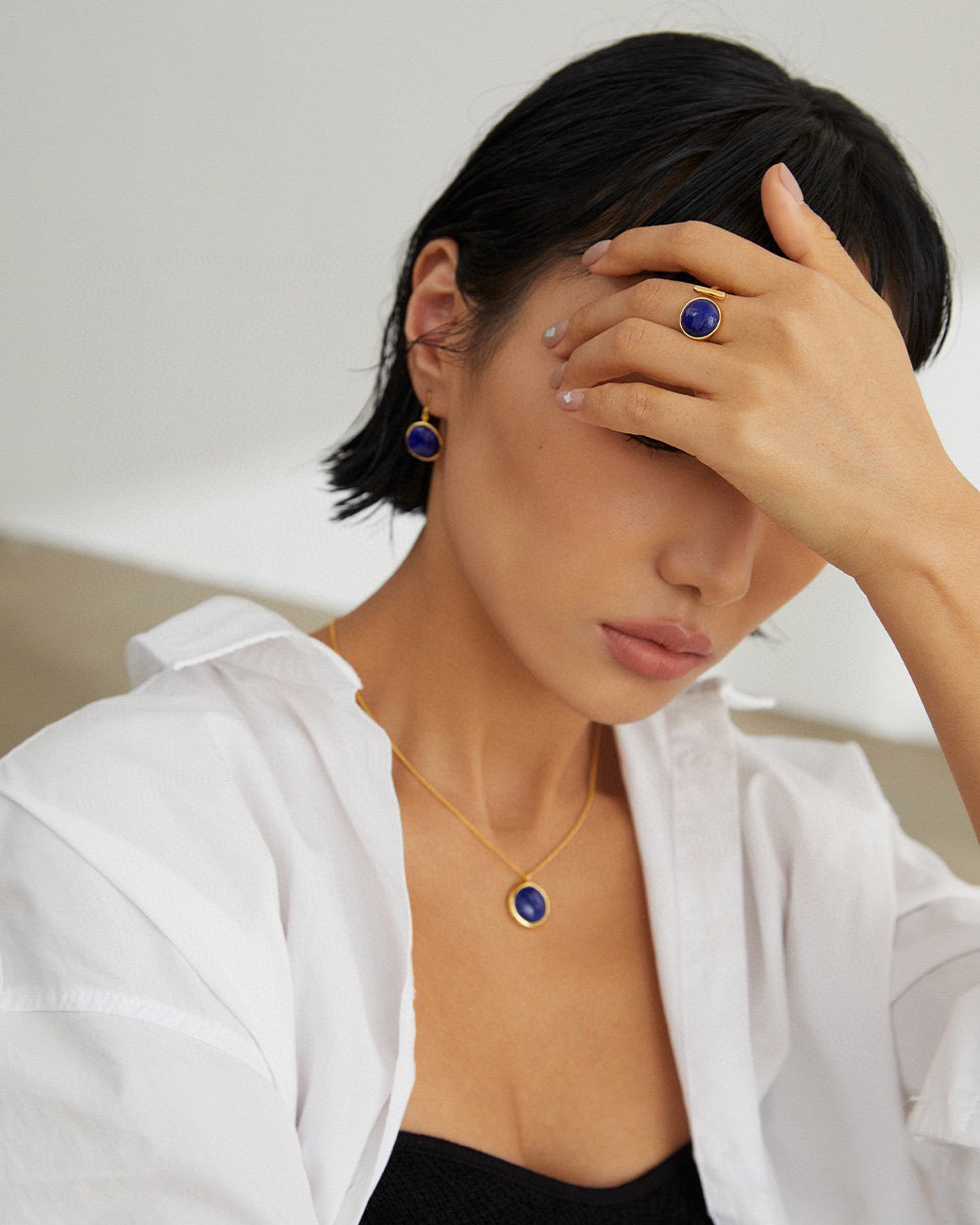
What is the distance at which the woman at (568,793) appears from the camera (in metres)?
0.83

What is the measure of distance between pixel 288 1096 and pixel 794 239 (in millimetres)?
696

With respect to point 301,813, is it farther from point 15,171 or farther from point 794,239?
point 15,171

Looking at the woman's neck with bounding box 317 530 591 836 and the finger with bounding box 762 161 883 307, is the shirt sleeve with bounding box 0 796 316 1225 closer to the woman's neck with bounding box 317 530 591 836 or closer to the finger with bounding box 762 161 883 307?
the woman's neck with bounding box 317 530 591 836

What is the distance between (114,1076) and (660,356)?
58 centimetres

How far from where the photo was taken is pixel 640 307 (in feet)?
2.91

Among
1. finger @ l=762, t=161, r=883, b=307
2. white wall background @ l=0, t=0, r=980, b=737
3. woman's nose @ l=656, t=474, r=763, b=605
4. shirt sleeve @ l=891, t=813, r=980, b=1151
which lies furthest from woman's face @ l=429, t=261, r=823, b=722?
white wall background @ l=0, t=0, r=980, b=737

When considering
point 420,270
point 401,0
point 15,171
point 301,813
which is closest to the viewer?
point 301,813

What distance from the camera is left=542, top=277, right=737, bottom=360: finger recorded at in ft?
2.87

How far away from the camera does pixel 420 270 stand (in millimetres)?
1156

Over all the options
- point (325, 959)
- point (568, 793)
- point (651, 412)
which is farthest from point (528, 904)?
point (651, 412)

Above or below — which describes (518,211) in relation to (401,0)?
below

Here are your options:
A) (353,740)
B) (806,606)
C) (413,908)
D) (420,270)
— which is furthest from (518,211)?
(806,606)

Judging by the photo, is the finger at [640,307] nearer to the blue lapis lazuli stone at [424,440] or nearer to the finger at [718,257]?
the finger at [718,257]

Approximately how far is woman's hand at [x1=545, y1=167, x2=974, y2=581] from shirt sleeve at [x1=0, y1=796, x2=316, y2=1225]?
48 cm
